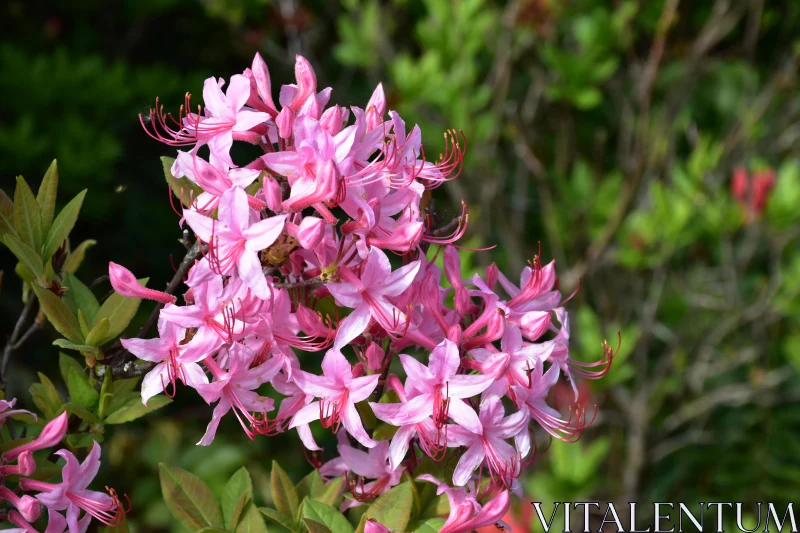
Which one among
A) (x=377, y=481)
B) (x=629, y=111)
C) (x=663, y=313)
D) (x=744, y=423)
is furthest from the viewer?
(x=744, y=423)

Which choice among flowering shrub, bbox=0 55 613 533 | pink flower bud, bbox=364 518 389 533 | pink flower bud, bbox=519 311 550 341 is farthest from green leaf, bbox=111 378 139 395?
pink flower bud, bbox=519 311 550 341

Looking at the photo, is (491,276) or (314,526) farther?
(491,276)

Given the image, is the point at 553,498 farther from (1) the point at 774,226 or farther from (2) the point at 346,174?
(2) the point at 346,174

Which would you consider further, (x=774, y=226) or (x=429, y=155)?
(x=429, y=155)

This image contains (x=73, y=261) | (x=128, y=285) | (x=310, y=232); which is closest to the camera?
(x=310, y=232)

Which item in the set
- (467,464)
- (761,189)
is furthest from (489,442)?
(761,189)

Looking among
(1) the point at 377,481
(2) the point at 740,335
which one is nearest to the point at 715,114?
(2) the point at 740,335

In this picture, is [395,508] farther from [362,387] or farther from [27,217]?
[27,217]
